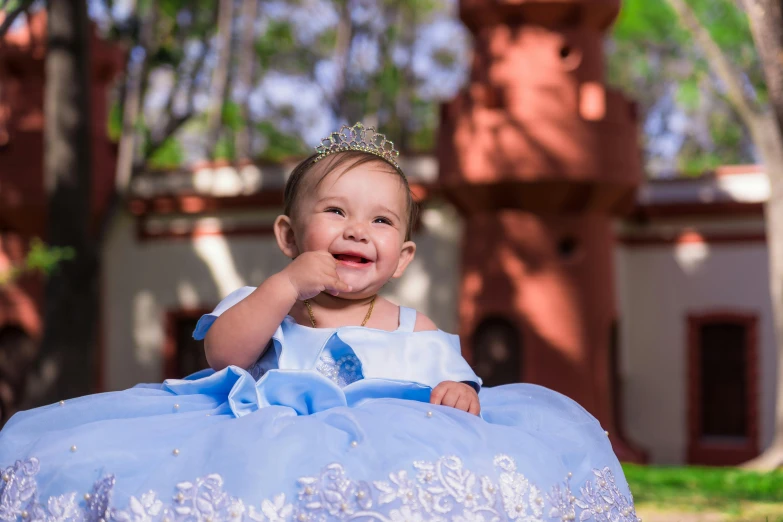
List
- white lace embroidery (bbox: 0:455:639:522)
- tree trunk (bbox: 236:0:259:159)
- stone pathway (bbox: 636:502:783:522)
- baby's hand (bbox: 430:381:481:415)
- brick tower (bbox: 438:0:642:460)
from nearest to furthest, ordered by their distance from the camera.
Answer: white lace embroidery (bbox: 0:455:639:522) < baby's hand (bbox: 430:381:481:415) < stone pathway (bbox: 636:502:783:522) < brick tower (bbox: 438:0:642:460) < tree trunk (bbox: 236:0:259:159)

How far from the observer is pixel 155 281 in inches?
614

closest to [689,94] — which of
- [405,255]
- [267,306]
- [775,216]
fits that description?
[775,216]

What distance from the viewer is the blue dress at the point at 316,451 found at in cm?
255

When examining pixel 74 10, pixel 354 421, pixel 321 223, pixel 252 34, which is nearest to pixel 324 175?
pixel 321 223

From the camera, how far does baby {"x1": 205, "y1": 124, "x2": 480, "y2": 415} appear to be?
10.1 ft

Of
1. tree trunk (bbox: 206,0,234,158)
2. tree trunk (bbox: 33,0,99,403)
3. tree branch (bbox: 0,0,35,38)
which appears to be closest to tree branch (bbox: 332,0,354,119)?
tree trunk (bbox: 206,0,234,158)

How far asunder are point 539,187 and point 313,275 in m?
9.87

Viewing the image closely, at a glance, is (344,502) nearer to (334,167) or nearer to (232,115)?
(334,167)

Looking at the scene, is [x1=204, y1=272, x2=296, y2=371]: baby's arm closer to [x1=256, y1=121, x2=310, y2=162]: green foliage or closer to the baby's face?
the baby's face

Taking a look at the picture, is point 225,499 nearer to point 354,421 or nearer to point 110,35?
point 354,421

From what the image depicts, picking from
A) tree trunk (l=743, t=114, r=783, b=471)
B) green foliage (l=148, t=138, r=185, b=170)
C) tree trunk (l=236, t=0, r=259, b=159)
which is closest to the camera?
tree trunk (l=743, t=114, r=783, b=471)

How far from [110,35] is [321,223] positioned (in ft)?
40.0

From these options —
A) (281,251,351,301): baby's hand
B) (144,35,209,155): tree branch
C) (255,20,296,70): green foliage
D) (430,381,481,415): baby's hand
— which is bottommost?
(430,381,481,415): baby's hand

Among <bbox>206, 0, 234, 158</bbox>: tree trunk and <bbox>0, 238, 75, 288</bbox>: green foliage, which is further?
<bbox>206, 0, 234, 158</bbox>: tree trunk
